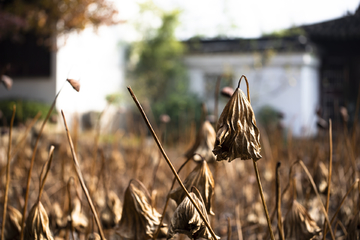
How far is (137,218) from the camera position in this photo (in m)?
0.55

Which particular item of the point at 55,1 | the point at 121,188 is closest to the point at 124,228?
the point at 121,188

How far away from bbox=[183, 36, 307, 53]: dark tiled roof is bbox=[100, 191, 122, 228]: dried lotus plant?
7854 mm

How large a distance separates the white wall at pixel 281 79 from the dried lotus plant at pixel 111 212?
24.7ft

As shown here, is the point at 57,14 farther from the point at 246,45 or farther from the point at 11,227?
the point at 11,227

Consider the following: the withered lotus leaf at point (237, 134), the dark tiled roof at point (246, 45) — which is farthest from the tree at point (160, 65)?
the withered lotus leaf at point (237, 134)

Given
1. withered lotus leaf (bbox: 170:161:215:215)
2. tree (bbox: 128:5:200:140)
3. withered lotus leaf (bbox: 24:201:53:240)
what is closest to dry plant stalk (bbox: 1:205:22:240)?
withered lotus leaf (bbox: 24:201:53:240)

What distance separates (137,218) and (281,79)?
8330 millimetres

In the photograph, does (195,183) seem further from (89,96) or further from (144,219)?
(89,96)

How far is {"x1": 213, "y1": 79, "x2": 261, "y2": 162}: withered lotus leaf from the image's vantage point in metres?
0.38

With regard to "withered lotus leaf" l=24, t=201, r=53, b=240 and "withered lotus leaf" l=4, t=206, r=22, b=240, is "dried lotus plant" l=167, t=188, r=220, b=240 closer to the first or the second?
"withered lotus leaf" l=24, t=201, r=53, b=240

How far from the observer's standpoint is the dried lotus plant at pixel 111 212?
780 millimetres

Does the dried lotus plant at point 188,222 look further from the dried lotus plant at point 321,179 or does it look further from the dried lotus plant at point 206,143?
the dried lotus plant at point 321,179

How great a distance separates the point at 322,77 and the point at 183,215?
29.9 feet

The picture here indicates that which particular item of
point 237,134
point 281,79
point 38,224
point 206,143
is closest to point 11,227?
point 38,224
